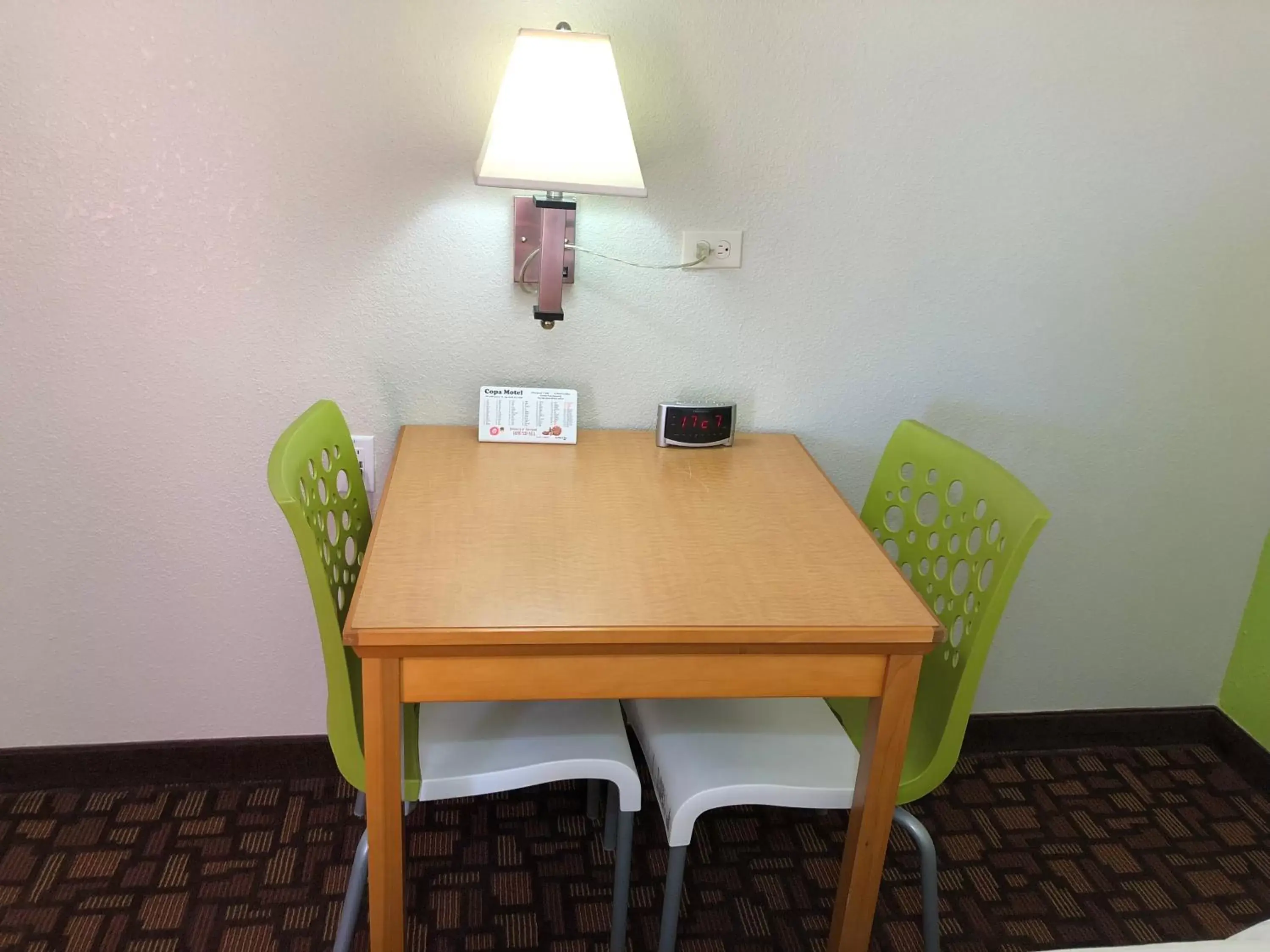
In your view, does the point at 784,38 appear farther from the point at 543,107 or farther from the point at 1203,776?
the point at 1203,776

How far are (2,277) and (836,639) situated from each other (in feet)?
4.79

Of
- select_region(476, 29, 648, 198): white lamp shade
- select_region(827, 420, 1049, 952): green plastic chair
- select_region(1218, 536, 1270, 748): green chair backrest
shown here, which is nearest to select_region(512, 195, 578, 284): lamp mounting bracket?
select_region(476, 29, 648, 198): white lamp shade

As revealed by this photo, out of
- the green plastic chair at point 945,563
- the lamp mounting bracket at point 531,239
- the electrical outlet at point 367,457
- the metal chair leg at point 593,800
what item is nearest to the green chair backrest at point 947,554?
the green plastic chair at point 945,563

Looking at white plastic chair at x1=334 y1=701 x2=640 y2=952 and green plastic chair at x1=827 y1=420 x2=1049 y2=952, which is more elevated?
green plastic chair at x1=827 y1=420 x2=1049 y2=952

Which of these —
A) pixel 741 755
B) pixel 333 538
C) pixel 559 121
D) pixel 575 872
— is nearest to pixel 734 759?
pixel 741 755

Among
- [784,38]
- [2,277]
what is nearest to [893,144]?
[784,38]

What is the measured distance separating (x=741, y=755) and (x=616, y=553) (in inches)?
13.9

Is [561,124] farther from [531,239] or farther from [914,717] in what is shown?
[914,717]

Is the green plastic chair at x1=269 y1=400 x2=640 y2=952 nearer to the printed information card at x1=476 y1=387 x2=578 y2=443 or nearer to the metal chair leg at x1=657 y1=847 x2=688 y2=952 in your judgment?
the metal chair leg at x1=657 y1=847 x2=688 y2=952

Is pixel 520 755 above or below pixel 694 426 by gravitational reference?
below

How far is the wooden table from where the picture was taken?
4.02 feet

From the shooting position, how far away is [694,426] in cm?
183

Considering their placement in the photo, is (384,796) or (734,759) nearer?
(384,796)

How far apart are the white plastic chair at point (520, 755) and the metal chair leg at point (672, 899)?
0.09 meters
